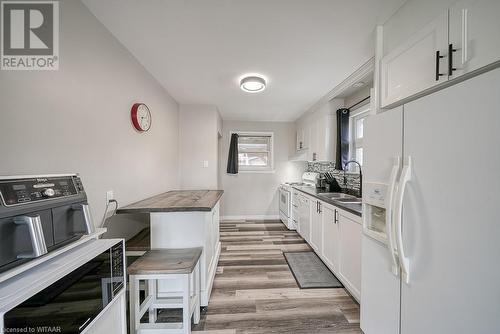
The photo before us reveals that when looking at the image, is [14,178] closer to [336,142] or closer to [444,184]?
[444,184]

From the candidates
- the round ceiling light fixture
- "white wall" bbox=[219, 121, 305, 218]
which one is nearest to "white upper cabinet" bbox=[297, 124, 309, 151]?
"white wall" bbox=[219, 121, 305, 218]

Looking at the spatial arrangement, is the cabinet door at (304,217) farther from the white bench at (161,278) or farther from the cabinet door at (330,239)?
the white bench at (161,278)

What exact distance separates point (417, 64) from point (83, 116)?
2.14 m

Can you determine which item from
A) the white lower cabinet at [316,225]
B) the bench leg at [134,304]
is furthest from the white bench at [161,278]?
the white lower cabinet at [316,225]

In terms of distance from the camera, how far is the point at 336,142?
3178mm

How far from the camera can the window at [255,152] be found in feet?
16.0

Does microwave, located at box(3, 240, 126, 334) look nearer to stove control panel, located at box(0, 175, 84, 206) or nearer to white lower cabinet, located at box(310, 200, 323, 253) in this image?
stove control panel, located at box(0, 175, 84, 206)

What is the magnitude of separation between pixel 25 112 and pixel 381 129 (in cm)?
200

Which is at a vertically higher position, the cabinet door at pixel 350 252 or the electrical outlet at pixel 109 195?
the electrical outlet at pixel 109 195

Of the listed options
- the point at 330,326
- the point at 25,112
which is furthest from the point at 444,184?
the point at 25,112

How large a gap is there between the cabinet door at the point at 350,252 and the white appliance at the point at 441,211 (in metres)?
0.48

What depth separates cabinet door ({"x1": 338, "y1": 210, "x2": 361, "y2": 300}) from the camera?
1.79 m

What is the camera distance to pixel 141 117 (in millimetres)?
2039

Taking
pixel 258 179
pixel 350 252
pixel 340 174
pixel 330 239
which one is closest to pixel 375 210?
pixel 350 252
